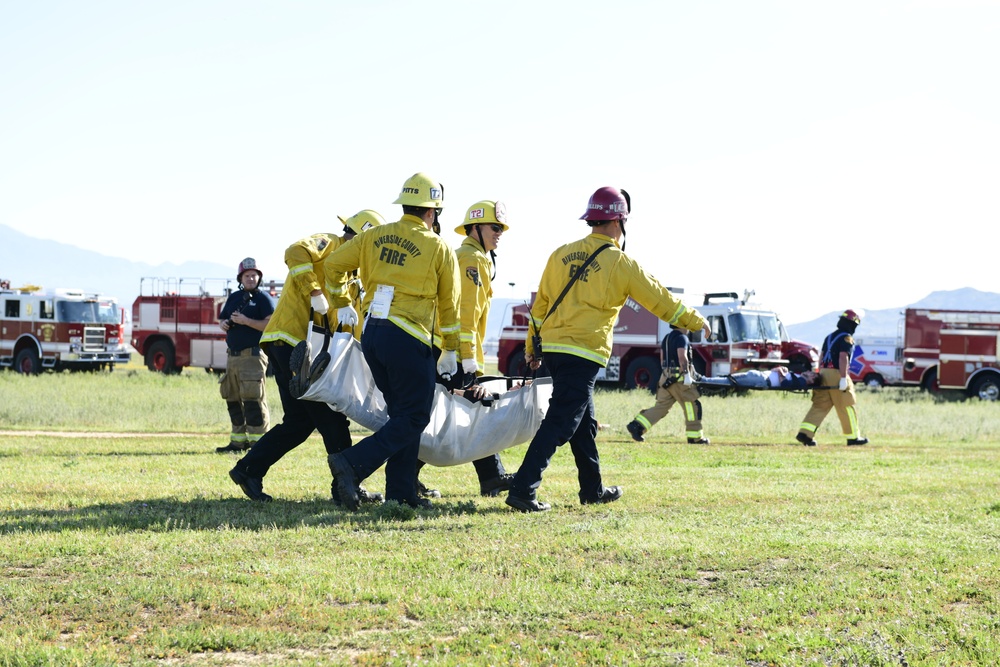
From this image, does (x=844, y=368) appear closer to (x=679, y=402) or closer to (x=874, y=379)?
(x=679, y=402)

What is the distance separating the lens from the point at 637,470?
10.3 metres

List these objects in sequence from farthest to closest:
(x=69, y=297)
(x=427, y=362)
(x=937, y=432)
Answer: (x=69, y=297)
(x=937, y=432)
(x=427, y=362)

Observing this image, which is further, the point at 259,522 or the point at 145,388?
the point at 145,388

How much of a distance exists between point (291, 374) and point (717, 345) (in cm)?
2057

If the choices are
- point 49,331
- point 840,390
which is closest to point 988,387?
point 840,390

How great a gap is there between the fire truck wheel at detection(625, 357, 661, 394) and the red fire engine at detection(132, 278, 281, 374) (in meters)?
10.1

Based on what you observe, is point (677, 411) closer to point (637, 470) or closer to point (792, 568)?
point (637, 470)

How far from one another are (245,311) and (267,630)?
24.2 ft

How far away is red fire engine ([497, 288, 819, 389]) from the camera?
2716 cm

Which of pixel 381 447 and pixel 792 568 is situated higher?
pixel 381 447

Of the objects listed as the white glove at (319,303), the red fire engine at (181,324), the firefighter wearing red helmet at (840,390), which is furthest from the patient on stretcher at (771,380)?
the red fire engine at (181,324)

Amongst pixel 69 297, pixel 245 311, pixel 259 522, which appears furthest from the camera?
pixel 69 297

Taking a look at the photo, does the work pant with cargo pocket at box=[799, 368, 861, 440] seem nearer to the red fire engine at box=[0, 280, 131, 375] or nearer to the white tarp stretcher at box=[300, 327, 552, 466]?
the white tarp stretcher at box=[300, 327, 552, 466]

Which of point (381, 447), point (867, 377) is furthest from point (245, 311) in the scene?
point (867, 377)
